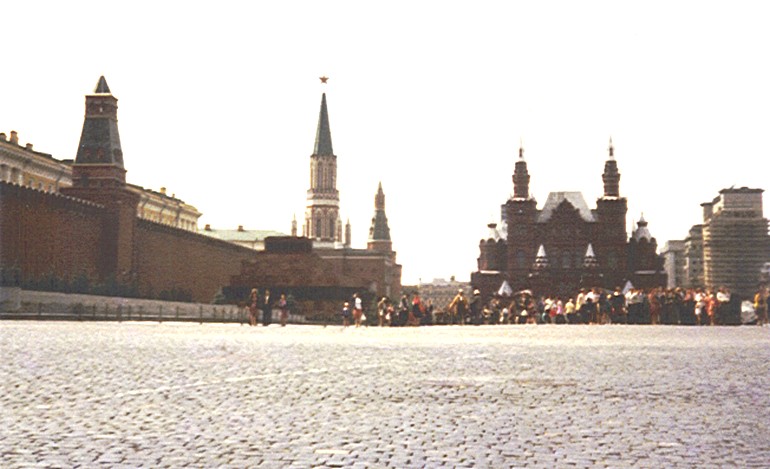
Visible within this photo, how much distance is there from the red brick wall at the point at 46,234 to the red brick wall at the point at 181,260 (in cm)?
541

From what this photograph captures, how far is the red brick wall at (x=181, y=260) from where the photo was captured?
65.2 m

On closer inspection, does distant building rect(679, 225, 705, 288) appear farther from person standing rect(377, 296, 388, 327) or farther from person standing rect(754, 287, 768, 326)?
person standing rect(754, 287, 768, 326)

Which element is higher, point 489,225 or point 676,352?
point 489,225

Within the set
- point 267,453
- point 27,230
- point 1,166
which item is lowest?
point 267,453

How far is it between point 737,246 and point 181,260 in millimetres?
119141

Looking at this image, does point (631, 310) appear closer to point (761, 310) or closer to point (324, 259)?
point (761, 310)

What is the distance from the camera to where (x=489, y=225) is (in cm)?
9869

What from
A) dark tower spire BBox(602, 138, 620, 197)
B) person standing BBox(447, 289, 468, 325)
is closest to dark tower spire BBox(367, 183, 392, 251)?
dark tower spire BBox(602, 138, 620, 197)

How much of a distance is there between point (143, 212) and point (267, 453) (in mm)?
94930

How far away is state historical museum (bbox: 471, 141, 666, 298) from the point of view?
87.4 metres

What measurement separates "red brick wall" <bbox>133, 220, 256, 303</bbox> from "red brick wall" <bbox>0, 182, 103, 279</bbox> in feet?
17.7

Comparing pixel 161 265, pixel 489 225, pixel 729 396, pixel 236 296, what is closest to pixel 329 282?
pixel 236 296

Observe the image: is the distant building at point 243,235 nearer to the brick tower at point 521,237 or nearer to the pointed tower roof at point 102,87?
the brick tower at point 521,237

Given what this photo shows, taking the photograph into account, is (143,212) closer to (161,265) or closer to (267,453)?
(161,265)
